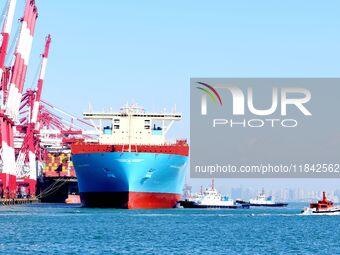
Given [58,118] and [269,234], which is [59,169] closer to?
[58,118]

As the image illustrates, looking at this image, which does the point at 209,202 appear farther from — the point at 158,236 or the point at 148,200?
the point at 158,236

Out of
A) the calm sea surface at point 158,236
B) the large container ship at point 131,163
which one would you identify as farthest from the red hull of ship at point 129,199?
the calm sea surface at point 158,236

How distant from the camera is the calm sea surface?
5672cm

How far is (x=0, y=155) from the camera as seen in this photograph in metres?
124

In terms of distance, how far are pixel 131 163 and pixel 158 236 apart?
4021 cm

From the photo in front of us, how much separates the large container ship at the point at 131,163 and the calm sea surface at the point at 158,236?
15.8 metres

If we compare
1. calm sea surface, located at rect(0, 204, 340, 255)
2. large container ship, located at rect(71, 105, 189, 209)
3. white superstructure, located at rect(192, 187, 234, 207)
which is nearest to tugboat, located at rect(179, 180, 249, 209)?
white superstructure, located at rect(192, 187, 234, 207)

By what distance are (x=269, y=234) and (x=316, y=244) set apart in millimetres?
8105

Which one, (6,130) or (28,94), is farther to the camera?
(28,94)

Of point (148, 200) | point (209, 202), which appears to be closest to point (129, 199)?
point (148, 200)

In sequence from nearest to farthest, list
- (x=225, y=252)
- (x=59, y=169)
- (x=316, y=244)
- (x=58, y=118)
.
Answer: (x=225, y=252), (x=316, y=244), (x=58, y=118), (x=59, y=169)

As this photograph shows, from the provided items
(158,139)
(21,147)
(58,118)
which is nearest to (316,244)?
(158,139)

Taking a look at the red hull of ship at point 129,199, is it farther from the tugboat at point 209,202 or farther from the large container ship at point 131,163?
the tugboat at point 209,202

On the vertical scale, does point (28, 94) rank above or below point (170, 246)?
above
